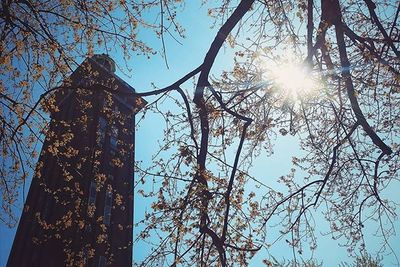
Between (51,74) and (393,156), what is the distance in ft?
23.7

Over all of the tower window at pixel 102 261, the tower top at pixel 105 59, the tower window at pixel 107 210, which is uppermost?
the tower window at pixel 107 210

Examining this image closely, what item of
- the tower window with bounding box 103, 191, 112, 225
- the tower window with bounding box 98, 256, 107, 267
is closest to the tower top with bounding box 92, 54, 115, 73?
the tower window with bounding box 98, 256, 107, 267

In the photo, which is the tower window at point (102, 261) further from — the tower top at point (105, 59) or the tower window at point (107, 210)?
the tower top at point (105, 59)

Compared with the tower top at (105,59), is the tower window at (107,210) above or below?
above

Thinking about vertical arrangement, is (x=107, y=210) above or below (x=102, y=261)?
above

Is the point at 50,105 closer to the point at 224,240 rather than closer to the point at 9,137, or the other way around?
the point at 9,137

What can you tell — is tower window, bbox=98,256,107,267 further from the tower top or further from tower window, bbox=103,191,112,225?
the tower top

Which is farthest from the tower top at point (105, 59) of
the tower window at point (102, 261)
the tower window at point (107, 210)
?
the tower window at point (107, 210)

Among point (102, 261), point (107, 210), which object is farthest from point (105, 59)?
point (107, 210)

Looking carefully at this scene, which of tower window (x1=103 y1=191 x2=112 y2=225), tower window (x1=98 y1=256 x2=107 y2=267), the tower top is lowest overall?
the tower top

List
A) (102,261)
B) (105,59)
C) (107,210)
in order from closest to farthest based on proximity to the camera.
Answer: (105,59) → (102,261) → (107,210)

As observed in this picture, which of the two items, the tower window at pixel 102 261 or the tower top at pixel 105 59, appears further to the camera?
the tower window at pixel 102 261

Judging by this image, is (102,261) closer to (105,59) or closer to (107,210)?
(107,210)

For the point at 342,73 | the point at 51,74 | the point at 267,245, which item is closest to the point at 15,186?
the point at 51,74
